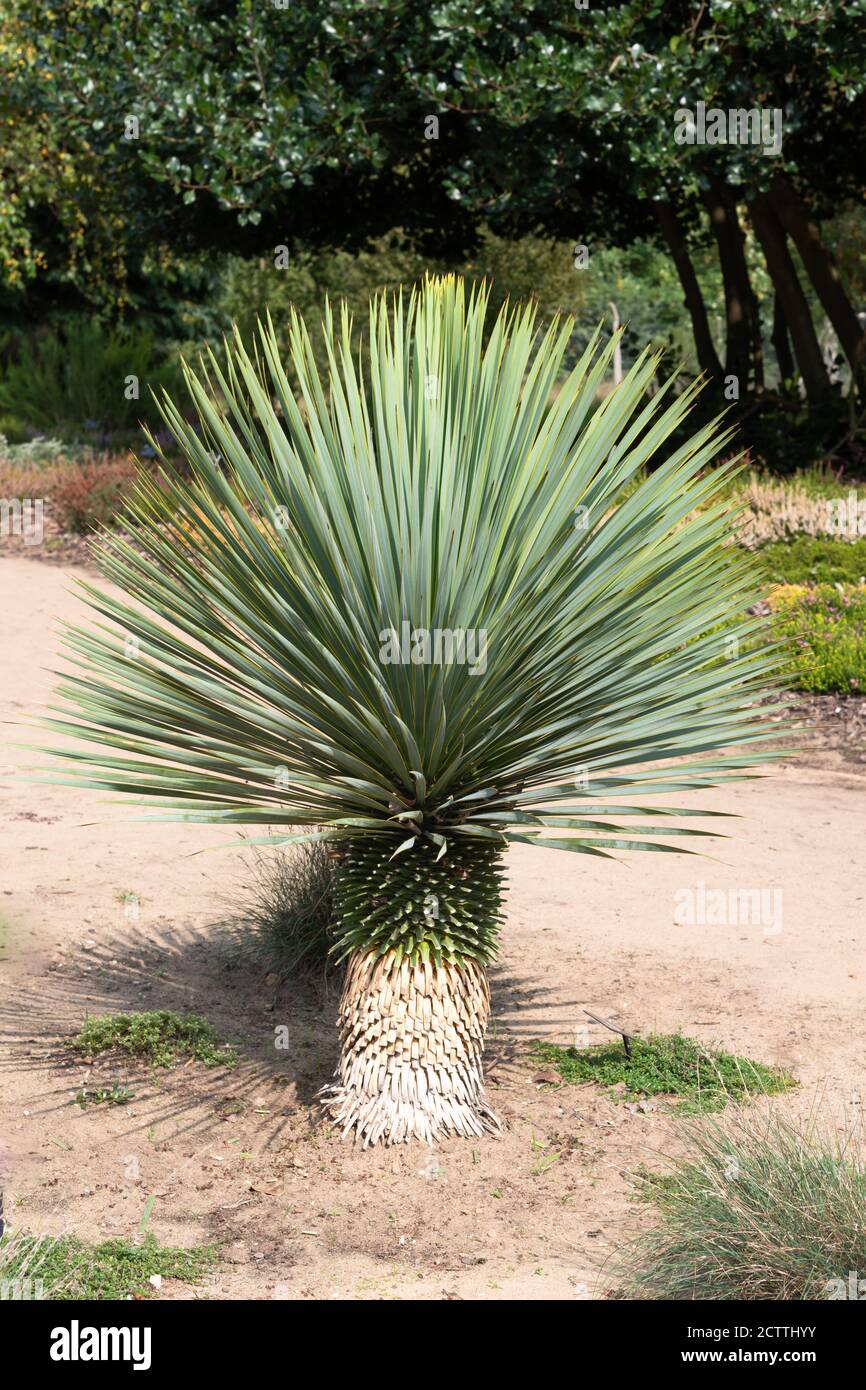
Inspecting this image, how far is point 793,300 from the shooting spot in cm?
1452

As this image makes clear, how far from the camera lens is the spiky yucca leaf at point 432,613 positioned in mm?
3828

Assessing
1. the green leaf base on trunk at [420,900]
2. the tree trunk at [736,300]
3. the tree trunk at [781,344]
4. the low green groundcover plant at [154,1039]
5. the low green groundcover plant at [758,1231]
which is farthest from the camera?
the tree trunk at [781,344]

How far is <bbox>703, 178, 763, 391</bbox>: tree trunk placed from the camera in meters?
14.8

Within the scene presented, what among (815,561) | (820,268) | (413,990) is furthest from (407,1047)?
(820,268)

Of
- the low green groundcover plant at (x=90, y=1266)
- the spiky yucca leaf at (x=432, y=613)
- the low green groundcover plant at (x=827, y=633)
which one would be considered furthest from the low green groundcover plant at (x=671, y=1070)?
the low green groundcover plant at (x=827, y=633)

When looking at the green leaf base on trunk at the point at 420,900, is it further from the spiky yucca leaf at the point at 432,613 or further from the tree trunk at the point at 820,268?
the tree trunk at the point at 820,268

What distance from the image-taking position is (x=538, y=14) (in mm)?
11367

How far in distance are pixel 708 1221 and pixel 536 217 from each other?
1320cm

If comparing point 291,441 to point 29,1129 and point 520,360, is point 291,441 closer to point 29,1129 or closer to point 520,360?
point 520,360

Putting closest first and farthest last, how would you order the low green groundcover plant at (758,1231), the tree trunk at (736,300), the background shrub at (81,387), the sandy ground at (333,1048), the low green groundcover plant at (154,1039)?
1. the low green groundcover plant at (758,1231)
2. the sandy ground at (333,1048)
3. the low green groundcover plant at (154,1039)
4. the tree trunk at (736,300)
5. the background shrub at (81,387)

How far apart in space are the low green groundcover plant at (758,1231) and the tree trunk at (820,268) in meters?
11.5

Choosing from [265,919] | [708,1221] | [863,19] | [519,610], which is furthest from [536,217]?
[708,1221]

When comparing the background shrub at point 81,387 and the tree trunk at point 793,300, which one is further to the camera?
the background shrub at point 81,387

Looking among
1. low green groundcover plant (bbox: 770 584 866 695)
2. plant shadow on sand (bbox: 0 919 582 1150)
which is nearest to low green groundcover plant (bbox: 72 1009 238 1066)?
plant shadow on sand (bbox: 0 919 582 1150)
